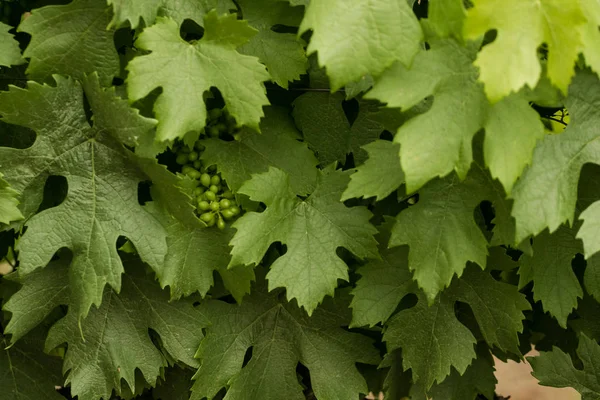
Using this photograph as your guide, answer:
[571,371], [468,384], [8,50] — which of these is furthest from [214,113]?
[571,371]

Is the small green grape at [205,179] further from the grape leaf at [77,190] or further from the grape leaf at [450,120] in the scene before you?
the grape leaf at [450,120]

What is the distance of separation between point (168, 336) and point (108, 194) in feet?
1.17

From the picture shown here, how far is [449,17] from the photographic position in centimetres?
113

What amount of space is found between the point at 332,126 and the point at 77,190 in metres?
0.56

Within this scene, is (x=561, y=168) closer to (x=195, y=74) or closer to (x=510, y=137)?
(x=510, y=137)

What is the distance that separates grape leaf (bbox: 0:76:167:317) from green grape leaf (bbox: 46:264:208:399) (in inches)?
6.1

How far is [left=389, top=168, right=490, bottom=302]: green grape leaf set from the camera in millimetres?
1288

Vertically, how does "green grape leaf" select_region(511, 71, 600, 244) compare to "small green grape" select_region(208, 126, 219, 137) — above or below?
above

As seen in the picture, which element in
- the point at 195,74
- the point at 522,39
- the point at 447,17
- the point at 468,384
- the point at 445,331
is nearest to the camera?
the point at 522,39

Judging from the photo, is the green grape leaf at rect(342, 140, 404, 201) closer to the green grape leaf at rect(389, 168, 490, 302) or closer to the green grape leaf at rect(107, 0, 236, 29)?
the green grape leaf at rect(389, 168, 490, 302)

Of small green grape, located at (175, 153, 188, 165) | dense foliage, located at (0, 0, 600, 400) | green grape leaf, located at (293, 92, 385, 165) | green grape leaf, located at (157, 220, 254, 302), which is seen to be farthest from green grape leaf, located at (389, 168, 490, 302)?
small green grape, located at (175, 153, 188, 165)

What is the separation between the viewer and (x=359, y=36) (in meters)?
1.10

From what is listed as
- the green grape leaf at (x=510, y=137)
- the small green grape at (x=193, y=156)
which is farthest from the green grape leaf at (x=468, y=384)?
the small green grape at (x=193, y=156)

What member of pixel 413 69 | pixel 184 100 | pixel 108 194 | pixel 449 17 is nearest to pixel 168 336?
pixel 108 194
